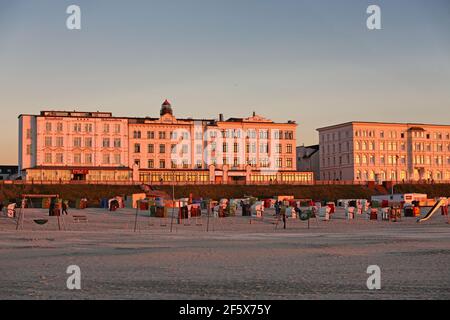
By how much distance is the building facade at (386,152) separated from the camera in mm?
115125

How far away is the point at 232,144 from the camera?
104500 mm

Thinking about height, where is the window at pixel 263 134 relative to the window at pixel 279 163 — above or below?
above

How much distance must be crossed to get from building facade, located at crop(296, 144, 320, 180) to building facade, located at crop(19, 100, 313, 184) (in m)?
22.8

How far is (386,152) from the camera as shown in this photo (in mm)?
117062

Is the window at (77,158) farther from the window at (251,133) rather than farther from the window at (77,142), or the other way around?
the window at (251,133)

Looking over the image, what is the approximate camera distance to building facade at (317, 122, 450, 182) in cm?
11512

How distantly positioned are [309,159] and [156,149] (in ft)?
138

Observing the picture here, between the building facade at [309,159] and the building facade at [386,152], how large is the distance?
20.3 feet

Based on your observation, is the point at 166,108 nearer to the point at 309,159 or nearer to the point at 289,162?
the point at 289,162

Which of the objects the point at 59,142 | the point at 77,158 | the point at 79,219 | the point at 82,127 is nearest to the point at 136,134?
the point at 82,127

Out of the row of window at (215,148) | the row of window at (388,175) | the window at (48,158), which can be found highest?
the row of window at (215,148)

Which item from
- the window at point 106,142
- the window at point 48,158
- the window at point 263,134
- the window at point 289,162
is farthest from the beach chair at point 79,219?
the window at point 289,162

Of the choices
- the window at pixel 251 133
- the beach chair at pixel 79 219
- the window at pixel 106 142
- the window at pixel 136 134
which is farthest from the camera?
the window at pixel 251 133
